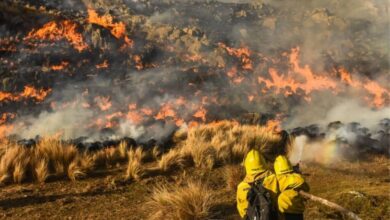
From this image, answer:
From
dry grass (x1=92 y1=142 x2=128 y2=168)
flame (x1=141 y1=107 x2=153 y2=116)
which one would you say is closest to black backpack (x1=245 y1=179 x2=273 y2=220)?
dry grass (x1=92 y1=142 x2=128 y2=168)

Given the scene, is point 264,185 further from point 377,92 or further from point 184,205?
point 377,92

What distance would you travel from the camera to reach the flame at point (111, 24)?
85.4ft

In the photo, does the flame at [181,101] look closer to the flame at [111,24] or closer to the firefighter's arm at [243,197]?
the flame at [111,24]

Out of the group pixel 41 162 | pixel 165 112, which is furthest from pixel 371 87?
pixel 41 162

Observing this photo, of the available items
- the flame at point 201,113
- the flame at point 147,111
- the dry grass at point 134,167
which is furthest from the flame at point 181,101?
the dry grass at point 134,167

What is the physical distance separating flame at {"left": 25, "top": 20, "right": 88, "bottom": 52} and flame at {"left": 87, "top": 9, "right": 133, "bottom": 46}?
1706 mm

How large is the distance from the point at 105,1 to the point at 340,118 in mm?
19226

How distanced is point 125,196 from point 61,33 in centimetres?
1785

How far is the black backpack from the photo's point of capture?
177 inches

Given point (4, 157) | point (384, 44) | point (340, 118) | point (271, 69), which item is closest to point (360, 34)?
point (384, 44)

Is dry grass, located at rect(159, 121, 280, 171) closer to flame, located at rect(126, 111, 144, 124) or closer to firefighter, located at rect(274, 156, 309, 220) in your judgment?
flame, located at rect(126, 111, 144, 124)

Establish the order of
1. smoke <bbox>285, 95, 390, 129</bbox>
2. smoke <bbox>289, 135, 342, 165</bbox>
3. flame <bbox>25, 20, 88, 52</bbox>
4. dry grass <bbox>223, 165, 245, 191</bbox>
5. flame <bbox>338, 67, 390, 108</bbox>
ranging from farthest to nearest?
1. flame <bbox>25, 20, 88, 52</bbox>
2. flame <bbox>338, 67, 390, 108</bbox>
3. smoke <bbox>285, 95, 390, 129</bbox>
4. smoke <bbox>289, 135, 342, 165</bbox>
5. dry grass <bbox>223, 165, 245, 191</bbox>

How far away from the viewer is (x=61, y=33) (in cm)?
2497

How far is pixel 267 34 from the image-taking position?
29.4m
